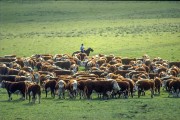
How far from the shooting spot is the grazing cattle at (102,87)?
20.1 metres

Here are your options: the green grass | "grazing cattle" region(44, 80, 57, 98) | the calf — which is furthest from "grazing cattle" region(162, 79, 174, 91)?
"grazing cattle" region(44, 80, 57, 98)

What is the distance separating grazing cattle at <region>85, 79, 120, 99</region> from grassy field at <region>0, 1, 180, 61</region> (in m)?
12.8

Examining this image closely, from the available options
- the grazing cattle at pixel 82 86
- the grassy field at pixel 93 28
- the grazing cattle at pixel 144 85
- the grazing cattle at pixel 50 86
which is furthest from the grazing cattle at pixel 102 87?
the grassy field at pixel 93 28

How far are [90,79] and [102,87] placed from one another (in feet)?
4.59

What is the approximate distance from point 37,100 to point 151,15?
55081 mm

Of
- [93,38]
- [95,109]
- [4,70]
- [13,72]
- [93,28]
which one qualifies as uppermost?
[93,28]

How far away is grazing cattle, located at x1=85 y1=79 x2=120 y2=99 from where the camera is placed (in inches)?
792

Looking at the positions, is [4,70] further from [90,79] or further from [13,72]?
[90,79]

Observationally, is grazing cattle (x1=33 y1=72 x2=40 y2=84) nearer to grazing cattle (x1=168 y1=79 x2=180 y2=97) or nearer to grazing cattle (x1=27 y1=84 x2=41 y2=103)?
grazing cattle (x1=27 y1=84 x2=41 y2=103)

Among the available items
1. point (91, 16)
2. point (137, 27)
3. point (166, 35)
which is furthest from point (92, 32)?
point (91, 16)

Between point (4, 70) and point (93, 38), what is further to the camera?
point (93, 38)

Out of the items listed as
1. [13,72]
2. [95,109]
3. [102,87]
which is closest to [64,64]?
[13,72]

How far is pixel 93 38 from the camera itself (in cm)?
4784

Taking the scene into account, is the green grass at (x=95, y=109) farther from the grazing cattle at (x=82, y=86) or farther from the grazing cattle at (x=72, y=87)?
the grazing cattle at (x=82, y=86)
